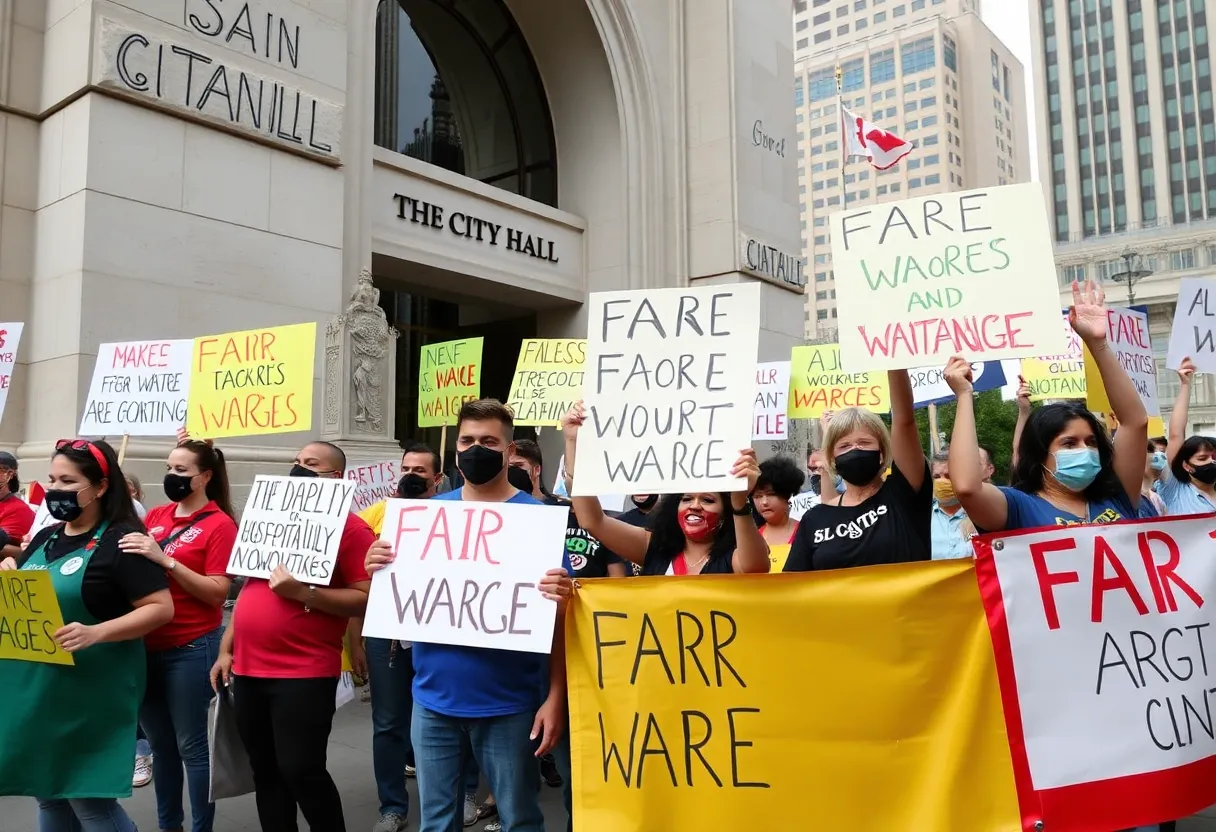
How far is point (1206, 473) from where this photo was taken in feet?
19.2

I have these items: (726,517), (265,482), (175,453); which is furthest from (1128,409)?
(175,453)

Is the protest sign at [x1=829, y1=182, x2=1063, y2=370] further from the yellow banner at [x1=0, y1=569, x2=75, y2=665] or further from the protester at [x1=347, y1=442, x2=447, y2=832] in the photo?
the yellow banner at [x1=0, y1=569, x2=75, y2=665]

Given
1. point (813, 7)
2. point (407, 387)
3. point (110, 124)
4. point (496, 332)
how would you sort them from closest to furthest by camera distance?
point (110, 124), point (407, 387), point (496, 332), point (813, 7)

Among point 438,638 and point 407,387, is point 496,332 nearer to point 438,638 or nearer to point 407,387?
point 407,387

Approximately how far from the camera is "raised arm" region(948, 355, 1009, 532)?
3.18 meters

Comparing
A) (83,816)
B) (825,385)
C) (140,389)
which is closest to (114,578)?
(83,816)

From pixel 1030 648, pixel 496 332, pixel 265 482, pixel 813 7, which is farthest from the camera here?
pixel 813 7

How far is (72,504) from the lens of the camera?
148 inches

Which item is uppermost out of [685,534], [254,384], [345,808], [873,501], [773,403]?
[773,403]

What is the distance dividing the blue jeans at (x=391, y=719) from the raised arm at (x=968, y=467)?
305 cm

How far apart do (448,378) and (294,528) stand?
4460 millimetres

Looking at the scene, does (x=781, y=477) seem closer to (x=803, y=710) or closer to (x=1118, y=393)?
(x=1118, y=393)

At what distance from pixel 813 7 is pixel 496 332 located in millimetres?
134859

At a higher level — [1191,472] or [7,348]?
[7,348]
